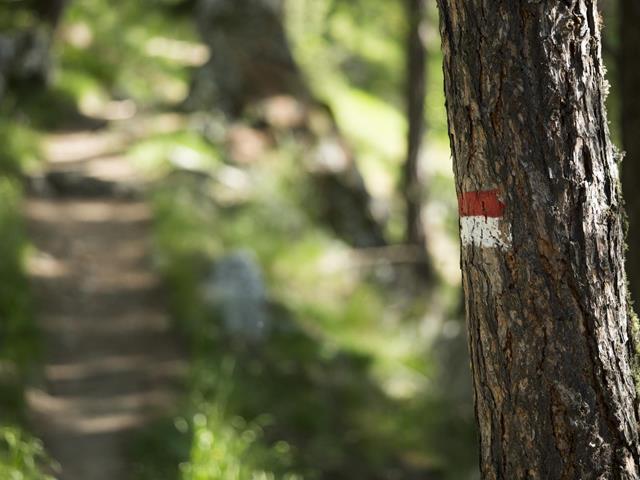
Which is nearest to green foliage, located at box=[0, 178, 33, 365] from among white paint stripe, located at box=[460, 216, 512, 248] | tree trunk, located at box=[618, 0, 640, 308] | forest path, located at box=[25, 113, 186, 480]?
forest path, located at box=[25, 113, 186, 480]

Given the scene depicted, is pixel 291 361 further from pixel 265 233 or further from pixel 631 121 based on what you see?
pixel 631 121

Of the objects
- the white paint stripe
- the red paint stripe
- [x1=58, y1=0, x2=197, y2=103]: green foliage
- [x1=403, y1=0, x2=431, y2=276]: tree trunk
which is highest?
[x1=58, y1=0, x2=197, y2=103]: green foliage

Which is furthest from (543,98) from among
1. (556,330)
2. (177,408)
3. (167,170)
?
(167,170)

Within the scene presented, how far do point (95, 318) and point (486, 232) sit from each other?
7.27m

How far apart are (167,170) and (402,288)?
3852 millimetres

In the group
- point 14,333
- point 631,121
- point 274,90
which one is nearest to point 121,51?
point 274,90

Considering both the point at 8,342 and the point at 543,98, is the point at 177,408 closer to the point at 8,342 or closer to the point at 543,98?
the point at 8,342

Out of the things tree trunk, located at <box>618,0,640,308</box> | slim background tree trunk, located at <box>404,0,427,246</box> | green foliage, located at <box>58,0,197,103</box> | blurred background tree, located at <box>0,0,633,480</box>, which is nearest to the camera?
tree trunk, located at <box>618,0,640,308</box>

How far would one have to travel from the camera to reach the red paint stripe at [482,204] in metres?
3.25

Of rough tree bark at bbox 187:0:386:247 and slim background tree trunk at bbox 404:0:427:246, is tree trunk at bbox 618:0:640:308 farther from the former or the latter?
rough tree bark at bbox 187:0:386:247

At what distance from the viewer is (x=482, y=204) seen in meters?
3.29

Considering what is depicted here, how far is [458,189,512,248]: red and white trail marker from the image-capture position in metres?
3.25

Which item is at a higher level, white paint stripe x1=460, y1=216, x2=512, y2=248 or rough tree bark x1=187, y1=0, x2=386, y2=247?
rough tree bark x1=187, y1=0, x2=386, y2=247

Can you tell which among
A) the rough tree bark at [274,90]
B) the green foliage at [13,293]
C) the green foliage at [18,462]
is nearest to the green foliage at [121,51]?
the rough tree bark at [274,90]
